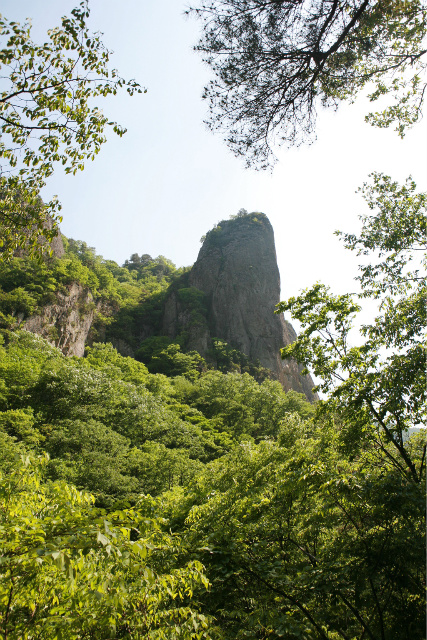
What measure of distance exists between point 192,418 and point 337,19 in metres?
26.0

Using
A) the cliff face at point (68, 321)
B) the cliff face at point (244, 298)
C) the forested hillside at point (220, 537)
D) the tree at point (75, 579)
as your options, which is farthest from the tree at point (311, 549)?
the cliff face at point (244, 298)

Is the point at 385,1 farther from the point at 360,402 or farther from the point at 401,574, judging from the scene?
the point at 401,574

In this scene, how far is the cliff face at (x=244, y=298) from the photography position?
53531 millimetres

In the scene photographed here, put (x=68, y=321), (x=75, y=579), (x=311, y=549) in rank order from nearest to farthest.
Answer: (x=75, y=579) → (x=311, y=549) → (x=68, y=321)

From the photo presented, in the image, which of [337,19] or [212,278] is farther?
[212,278]

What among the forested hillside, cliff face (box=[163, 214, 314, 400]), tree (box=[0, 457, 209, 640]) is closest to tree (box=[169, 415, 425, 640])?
the forested hillside

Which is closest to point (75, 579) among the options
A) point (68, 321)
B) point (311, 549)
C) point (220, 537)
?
point (220, 537)

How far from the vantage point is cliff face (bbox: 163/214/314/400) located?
176 ft

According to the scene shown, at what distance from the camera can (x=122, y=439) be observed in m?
19.0

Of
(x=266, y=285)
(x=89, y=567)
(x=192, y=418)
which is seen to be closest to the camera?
(x=89, y=567)

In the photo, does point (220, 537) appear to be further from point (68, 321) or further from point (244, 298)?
point (244, 298)

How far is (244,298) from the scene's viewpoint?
5850 centimetres

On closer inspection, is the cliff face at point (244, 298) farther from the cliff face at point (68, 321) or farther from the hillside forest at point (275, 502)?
the hillside forest at point (275, 502)

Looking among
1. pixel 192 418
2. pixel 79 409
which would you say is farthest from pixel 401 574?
pixel 192 418
